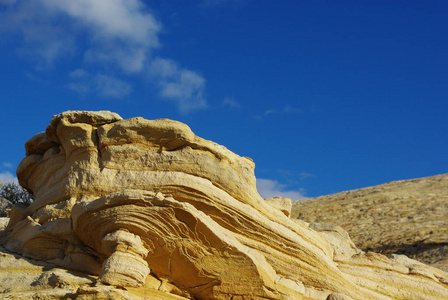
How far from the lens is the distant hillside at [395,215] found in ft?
70.3

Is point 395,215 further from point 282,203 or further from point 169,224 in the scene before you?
point 169,224

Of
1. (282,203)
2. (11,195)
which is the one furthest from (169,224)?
(11,195)

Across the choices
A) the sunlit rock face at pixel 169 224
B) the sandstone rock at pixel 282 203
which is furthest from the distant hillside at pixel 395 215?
the sunlit rock face at pixel 169 224

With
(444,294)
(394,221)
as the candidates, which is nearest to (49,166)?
(444,294)

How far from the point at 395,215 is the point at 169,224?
18.5m

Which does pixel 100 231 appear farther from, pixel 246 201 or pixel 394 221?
pixel 394 221

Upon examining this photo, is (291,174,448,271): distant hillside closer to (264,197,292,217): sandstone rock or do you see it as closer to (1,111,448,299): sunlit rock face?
(264,197,292,217): sandstone rock

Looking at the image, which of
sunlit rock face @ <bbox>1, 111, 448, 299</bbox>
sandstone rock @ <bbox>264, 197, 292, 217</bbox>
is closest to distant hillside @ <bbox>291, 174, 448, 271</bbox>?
sandstone rock @ <bbox>264, 197, 292, 217</bbox>

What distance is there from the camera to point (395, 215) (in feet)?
86.3

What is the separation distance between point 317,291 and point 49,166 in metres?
6.48

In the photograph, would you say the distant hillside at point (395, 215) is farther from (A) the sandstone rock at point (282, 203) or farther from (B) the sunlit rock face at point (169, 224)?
(B) the sunlit rock face at point (169, 224)

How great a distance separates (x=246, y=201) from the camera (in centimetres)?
1138

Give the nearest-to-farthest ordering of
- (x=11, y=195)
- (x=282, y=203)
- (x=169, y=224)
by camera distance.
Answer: (x=169, y=224) → (x=282, y=203) → (x=11, y=195)

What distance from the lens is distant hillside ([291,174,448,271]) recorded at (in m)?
21.4
